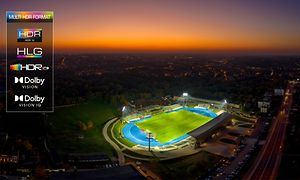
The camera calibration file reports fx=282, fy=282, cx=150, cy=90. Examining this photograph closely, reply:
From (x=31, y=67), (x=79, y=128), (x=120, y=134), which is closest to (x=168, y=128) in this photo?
(x=120, y=134)

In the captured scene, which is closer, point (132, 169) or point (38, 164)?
point (132, 169)

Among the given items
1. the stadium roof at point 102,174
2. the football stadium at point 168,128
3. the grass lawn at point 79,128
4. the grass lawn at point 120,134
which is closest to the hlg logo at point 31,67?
the stadium roof at point 102,174

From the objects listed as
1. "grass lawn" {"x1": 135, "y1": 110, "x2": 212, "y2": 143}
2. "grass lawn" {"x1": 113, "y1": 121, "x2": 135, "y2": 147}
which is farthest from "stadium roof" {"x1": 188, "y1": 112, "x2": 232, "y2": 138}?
"grass lawn" {"x1": 113, "y1": 121, "x2": 135, "y2": 147}

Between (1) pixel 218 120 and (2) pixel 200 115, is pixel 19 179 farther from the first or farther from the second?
(2) pixel 200 115

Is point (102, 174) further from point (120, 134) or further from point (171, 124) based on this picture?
point (171, 124)

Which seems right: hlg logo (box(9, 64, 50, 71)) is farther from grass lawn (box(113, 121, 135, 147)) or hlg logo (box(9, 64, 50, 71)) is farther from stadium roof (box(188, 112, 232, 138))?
stadium roof (box(188, 112, 232, 138))

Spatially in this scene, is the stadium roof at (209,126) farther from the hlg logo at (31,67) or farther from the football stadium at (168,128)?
the hlg logo at (31,67)

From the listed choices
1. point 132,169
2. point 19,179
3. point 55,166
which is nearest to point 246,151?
point 132,169
